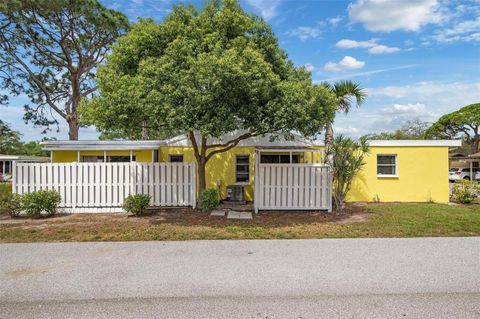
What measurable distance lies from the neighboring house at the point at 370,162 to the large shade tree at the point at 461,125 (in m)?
30.6

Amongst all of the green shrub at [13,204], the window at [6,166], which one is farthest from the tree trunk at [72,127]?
the window at [6,166]

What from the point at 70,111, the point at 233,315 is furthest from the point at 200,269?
the point at 70,111

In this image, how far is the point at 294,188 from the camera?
11.0 meters

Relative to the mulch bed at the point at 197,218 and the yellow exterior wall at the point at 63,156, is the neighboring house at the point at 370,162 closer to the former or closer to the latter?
the yellow exterior wall at the point at 63,156

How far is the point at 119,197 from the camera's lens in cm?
1087

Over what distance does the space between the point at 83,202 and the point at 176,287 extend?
787 cm

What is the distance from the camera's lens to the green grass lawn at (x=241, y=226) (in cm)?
729

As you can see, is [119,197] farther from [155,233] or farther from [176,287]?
[176,287]

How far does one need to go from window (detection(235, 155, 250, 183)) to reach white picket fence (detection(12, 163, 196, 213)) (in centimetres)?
327

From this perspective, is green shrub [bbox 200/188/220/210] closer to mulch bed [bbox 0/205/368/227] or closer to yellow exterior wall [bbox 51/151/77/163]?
mulch bed [bbox 0/205/368/227]

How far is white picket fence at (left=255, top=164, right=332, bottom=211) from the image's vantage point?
10923 millimetres

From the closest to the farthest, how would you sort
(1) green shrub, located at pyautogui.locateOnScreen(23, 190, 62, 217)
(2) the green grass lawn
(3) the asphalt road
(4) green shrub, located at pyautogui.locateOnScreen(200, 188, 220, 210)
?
(3) the asphalt road
(2) the green grass lawn
(1) green shrub, located at pyautogui.locateOnScreen(23, 190, 62, 217)
(4) green shrub, located at pyautogui.locateOnScreen(200, 188, 220, 210)

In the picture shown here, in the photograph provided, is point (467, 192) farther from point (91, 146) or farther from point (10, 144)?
point (10, 144)

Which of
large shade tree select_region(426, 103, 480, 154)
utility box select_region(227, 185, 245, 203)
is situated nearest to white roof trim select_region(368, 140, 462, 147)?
utility box select_region(227, 185, 245, 203)
